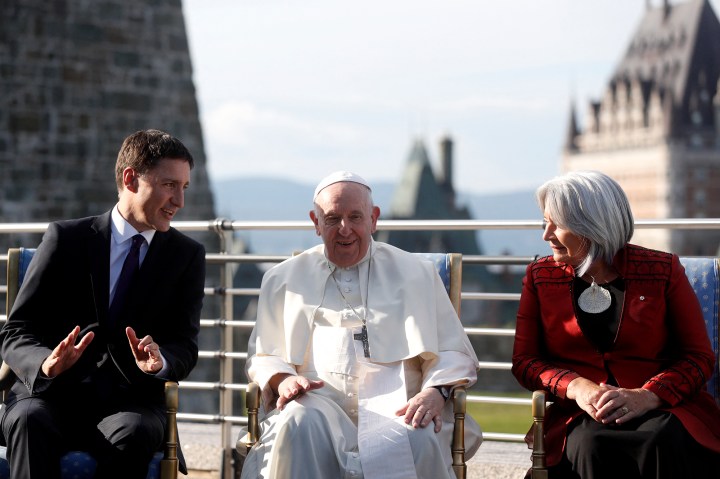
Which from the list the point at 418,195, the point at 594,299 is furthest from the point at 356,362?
the point at 418,195

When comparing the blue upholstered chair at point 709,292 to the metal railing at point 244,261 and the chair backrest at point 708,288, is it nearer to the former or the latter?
the chair backrest at point 708,288

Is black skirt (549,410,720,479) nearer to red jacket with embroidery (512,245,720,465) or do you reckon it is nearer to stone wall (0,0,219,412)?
red jacket with embroidery (512,245,720,465)

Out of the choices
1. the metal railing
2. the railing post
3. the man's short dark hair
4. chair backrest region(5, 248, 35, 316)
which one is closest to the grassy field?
the railing post

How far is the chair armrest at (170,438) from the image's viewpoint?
4.04m

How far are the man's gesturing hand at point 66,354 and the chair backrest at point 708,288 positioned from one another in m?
2.15

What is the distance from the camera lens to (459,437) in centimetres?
415

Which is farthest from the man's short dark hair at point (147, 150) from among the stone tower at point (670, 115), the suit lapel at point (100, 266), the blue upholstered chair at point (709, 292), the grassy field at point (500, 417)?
the stone tower at point (670, 115)

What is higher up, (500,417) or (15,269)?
(15,269)

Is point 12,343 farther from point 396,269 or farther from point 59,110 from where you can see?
point 59,110

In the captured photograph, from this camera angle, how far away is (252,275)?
260ft

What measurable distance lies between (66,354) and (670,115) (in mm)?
110737

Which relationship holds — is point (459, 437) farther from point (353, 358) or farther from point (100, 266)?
point (100, 266)

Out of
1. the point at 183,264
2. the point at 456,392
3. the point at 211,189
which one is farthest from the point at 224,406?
the point at 211,189

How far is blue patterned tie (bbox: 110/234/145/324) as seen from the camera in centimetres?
439
